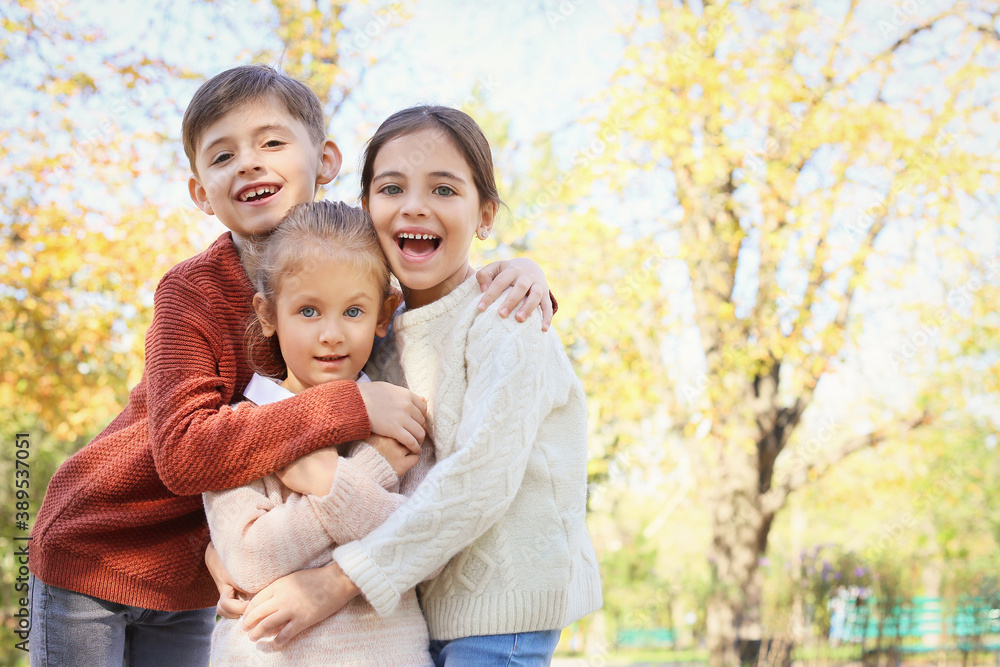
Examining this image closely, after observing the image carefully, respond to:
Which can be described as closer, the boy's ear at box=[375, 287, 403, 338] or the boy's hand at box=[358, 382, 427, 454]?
the boy's hand at box=[358, 382, 427, 454]

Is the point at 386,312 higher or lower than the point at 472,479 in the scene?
higher

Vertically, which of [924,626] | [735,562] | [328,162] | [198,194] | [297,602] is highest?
[328,162]

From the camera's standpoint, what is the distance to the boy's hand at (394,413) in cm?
156

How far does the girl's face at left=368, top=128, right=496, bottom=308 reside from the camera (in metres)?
1.73

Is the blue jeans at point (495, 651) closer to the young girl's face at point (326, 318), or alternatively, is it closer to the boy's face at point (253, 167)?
the young girl's face at point (326, 318)

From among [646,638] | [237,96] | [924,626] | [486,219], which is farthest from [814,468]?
[237,96]

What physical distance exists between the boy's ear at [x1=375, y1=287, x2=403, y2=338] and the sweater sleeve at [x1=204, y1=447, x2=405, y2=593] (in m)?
0.37

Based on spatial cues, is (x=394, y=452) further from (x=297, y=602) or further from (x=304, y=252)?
(x=304, y=252)

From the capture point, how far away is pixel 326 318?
1.63m

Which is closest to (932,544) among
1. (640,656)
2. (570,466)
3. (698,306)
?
(640,656)

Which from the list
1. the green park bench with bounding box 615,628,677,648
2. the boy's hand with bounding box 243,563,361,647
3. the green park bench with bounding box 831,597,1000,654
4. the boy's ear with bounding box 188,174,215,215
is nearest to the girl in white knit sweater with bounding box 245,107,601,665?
the boy's hand with bounding box 243,563,361,647

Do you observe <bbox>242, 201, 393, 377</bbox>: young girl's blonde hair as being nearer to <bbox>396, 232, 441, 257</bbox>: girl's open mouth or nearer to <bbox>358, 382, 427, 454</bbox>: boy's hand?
<bbox>396, 232, 441, 257</bbox>: girl's open mouth

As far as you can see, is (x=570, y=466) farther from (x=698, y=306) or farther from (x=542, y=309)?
(x=698, y=306)

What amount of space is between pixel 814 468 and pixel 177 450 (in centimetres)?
570
